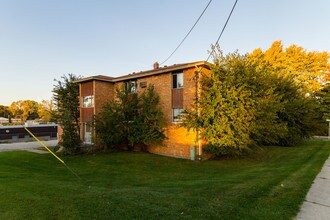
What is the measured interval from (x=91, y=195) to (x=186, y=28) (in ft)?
35.0

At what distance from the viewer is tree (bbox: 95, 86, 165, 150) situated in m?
15.3

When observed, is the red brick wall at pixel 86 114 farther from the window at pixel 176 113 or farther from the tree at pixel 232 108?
the tree at pixel 232 108

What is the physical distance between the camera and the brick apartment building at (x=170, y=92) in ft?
Result: 47.7

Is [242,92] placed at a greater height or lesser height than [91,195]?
greater

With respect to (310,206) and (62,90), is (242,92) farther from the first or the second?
(62,90)

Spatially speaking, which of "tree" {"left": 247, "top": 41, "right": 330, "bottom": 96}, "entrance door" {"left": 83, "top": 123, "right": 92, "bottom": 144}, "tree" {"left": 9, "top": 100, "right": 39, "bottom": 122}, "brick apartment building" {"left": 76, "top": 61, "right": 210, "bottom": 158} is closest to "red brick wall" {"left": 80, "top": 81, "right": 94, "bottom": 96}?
"brick apartment building" {"left": 76, "top": 61, "right": 210, "bottom": 158}

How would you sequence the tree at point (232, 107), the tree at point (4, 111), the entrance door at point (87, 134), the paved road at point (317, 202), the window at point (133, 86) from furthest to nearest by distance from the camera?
the tree at point (4, 111) → the entrance door at point (87, 134) → the window at point (133, 86) → the tree at point (232, 107) → the paved road at point (317, 202)

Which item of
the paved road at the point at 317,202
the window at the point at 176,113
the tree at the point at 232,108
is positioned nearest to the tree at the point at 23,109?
the window at the point at 176,113

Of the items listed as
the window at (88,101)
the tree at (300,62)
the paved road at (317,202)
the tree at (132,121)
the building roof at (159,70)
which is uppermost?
the tree at (300,62)

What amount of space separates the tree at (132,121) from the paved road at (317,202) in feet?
34.6

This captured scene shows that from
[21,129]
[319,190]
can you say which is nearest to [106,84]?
[319,190]

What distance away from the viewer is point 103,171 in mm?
11000

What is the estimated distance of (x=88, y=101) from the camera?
19469mm

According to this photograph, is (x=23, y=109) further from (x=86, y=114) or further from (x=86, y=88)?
(x=86, y=88)
